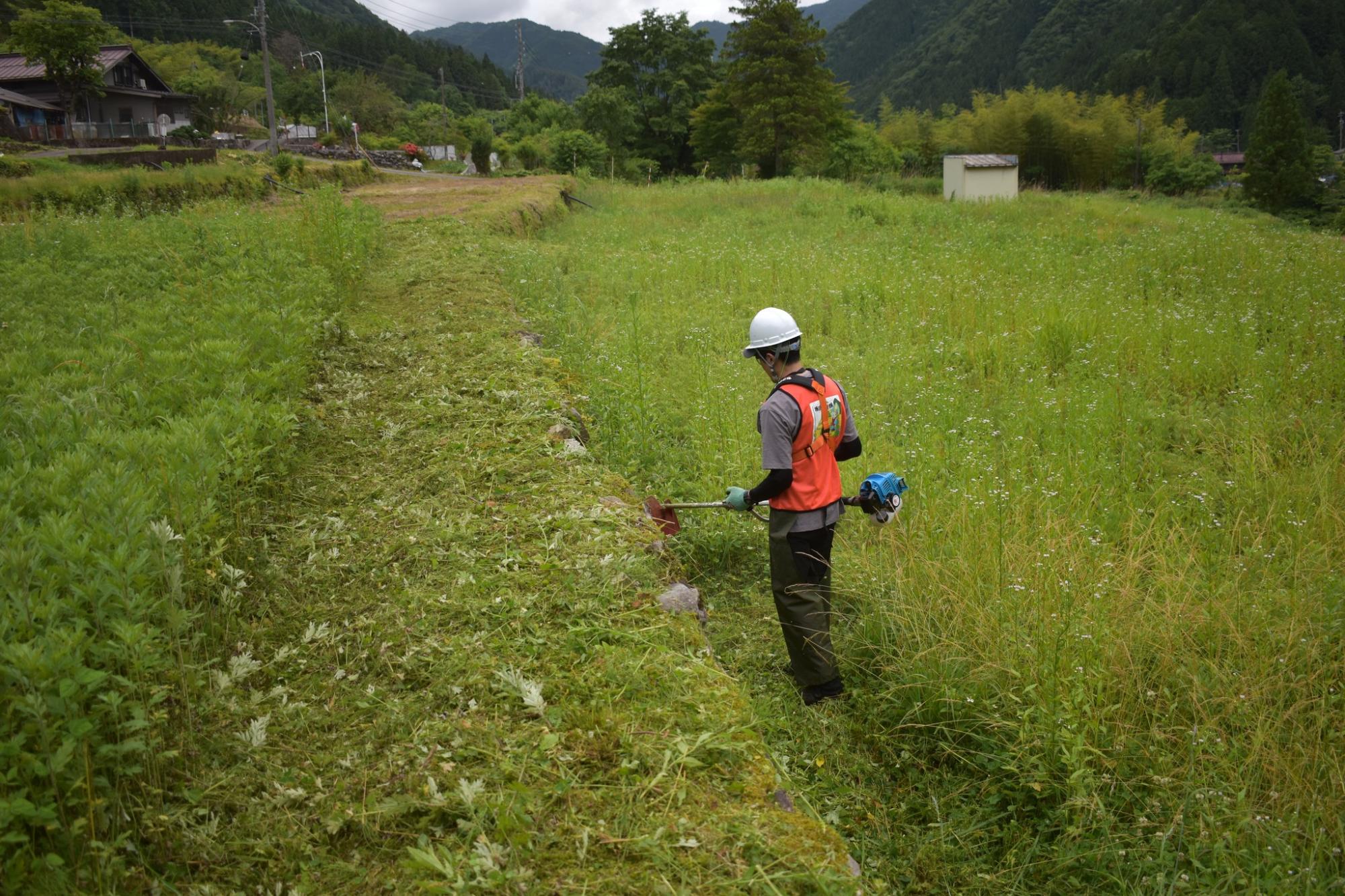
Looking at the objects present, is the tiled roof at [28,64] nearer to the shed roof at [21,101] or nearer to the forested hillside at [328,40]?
the shed roof at [21,101]

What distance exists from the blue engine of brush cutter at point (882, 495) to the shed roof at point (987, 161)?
21142 mm

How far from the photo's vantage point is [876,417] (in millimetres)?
6418

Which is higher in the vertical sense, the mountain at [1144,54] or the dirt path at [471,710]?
the mountain at [1144,54]

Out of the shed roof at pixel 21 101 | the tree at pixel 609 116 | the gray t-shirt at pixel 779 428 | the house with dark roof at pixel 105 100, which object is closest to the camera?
the gray t-shirt at pixel 779 428

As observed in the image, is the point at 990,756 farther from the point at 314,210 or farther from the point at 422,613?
the point at 314,210

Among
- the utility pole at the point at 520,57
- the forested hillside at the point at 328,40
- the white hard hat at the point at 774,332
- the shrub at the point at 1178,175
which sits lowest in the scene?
the white hard hat at the point at 774,332

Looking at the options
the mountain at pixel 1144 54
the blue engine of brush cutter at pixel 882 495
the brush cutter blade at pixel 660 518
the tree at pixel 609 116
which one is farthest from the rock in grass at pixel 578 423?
the mountain at pixel 1144 54

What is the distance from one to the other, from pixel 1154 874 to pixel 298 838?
2.63 m

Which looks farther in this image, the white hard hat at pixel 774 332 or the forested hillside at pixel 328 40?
the forested hillside at pixel 328 40

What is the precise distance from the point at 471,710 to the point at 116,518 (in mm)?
1189

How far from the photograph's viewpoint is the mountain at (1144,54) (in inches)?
2512

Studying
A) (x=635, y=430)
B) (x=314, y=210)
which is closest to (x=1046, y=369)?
(x=635, y=430)

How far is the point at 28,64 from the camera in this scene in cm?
3416

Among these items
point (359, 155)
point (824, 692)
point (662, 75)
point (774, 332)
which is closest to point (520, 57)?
point (662, 75)
